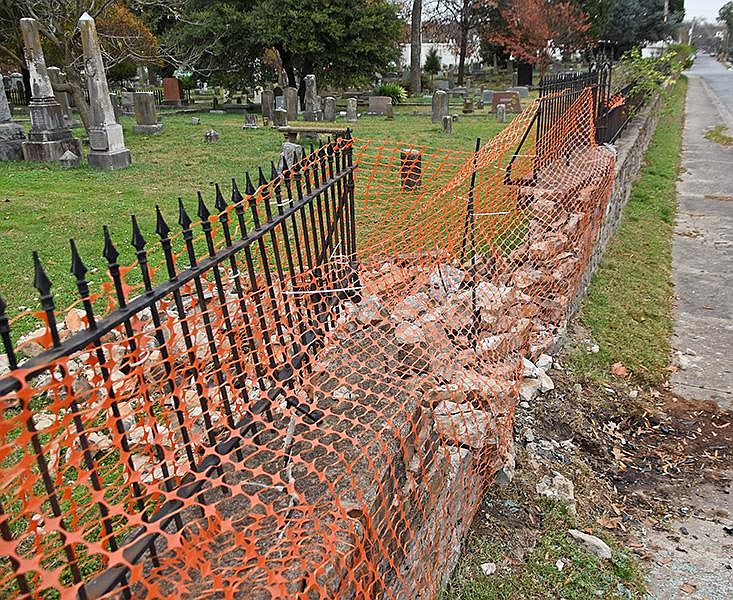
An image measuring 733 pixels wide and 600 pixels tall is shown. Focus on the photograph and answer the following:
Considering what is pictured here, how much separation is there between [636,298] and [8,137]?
1147 centimetres

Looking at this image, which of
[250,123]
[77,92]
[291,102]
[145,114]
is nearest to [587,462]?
[77,92]

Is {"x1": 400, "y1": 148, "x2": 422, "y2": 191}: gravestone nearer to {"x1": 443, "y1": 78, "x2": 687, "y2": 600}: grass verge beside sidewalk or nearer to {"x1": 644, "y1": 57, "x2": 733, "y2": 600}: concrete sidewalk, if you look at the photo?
{"x1": 443, "y1": 78, "x2": 687, "y2": 600}: grass verge beside sidewalk

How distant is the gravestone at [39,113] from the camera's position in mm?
11758

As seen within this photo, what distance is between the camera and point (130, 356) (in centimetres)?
199

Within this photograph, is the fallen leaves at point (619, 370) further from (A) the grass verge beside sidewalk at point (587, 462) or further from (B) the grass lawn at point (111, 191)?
(B) the grass lawn at point (111, 191)

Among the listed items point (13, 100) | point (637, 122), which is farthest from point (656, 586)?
point (13, 100)

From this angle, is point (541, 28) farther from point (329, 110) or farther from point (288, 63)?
point (329, 110)

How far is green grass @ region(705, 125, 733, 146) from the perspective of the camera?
1677cm

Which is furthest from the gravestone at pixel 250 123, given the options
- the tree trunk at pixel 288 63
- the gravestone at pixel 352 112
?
the tree trunk at pixel 288 63

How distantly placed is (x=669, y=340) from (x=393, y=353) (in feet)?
11.9

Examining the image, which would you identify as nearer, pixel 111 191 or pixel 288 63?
pixel 111 191

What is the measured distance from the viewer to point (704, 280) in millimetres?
7383

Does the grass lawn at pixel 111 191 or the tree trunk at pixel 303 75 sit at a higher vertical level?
the tree trunk at pixel 303 75

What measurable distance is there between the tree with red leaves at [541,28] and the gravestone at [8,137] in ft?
97.3
